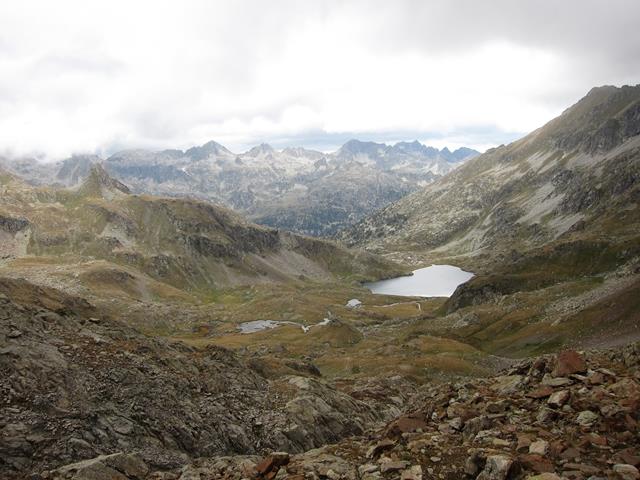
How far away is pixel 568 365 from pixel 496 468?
11407 millimetres

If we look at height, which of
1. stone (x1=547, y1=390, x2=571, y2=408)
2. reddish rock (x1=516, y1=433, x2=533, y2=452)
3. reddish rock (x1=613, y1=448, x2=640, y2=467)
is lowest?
reddish rock (x1=516, y1=433, x2=533, y2=452)

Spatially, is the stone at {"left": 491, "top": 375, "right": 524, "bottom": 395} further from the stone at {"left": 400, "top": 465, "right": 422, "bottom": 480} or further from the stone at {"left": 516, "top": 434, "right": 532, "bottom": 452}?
the stone at {"left": 400, "top": 465, "right": 422, "bottom": 480}

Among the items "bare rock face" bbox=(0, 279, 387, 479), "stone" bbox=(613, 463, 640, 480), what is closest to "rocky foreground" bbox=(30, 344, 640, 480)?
"stone" bbox=(613, 463, 640, 480)

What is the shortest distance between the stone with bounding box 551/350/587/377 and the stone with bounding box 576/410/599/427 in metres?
5.37

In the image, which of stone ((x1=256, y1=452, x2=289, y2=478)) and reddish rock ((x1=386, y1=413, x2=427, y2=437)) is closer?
stone ((x1=256, y1=452, x2=289, y2=478))

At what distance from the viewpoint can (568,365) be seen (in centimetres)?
2506

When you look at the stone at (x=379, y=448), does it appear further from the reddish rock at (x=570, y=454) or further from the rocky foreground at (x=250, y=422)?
the reddish rock at (x=570, y=454)

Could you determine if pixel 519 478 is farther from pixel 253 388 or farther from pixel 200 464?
pixel 253 388

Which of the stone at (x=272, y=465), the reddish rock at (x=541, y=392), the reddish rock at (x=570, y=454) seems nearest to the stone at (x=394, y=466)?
the stone at (x=272, y=465)

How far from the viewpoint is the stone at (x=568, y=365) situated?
80.7 feet

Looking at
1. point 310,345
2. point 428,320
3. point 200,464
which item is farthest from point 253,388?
point 428,320

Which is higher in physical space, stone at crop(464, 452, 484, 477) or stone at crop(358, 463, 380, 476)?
stone at crop(464, 452, 484, 477)

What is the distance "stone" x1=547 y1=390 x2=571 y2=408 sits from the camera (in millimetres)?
21328

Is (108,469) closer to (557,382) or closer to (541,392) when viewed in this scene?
(541,392)
